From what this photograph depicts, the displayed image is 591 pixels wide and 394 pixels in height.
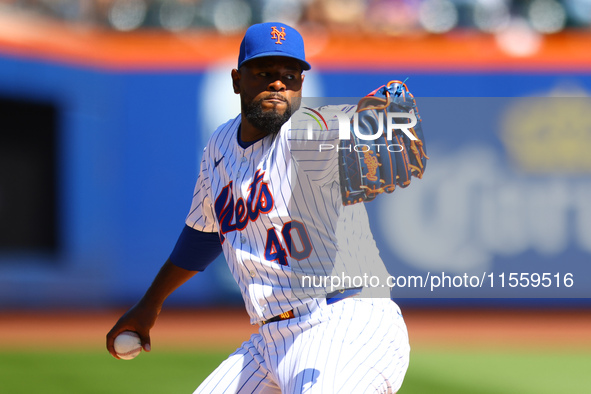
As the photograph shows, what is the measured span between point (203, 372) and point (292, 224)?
3.71 m

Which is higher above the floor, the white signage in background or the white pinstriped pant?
the white signage in background

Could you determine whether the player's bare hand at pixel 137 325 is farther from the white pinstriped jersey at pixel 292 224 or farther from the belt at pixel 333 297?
the belt at pixel 333 297

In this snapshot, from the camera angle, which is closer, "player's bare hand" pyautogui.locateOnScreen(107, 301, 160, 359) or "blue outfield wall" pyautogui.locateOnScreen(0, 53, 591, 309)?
"player's bare hand" pyautogui.locateOnScreen(107, 301, 160, 359)

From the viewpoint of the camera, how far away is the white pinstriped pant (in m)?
2.22

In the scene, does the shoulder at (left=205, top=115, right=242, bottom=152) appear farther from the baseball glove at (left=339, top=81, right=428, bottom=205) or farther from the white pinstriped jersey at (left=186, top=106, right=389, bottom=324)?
the baseball glove at (left=339, top=81, right=428, bottom=205)

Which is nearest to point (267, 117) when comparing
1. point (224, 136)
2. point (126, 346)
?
point (224, 136)

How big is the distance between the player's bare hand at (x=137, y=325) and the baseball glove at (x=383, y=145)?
105 centimetres

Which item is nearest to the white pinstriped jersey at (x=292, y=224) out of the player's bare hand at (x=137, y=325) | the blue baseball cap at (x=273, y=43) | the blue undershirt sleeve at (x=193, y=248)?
the blue baseball cap at (x=273, y=43)

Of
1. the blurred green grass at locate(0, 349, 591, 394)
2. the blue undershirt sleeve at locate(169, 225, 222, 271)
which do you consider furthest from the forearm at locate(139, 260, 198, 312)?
the blurred green grass at locate(0, 349, 591, 394)

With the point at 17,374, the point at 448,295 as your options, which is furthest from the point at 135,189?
the point at 448,295

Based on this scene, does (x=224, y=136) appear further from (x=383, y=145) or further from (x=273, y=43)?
(x=383, y=145)

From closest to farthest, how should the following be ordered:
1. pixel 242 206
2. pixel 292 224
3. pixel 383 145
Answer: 1. pixel 383 145
2. pixel 292 224
3. pixel 242 206

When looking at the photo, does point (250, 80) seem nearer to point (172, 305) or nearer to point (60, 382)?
point (60, 382)

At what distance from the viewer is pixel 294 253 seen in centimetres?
235
